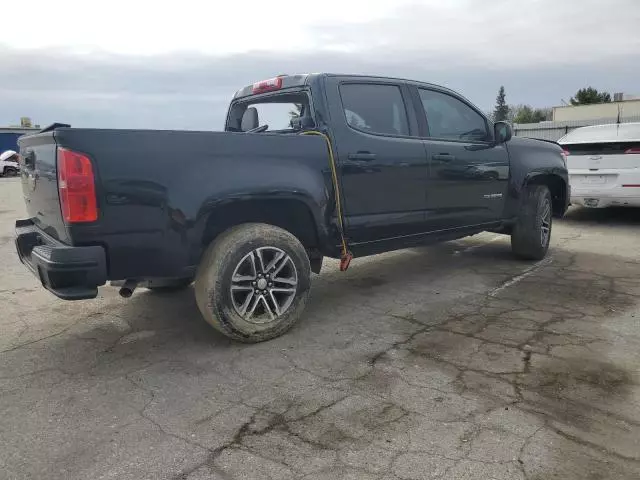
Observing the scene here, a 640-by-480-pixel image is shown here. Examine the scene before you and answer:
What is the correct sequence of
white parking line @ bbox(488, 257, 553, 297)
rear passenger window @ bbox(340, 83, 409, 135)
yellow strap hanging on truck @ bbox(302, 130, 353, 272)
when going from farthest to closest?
white parking line @ bbox(488, 257, 553, 297) < rear passenger window @ bbox(340, 83, 409, 135) < yellow strap hanging on truck @ bbox(302, 130, 353, 272)

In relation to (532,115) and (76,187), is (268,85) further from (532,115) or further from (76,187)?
(532,115)

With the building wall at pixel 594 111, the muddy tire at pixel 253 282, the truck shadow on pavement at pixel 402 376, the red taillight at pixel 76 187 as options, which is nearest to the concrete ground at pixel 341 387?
the truck shadow on pavement at pixel 402 376

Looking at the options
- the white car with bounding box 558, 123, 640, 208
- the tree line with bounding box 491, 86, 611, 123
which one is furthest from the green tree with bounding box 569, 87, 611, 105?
the white car with bounding box 558, 123, 640, 208

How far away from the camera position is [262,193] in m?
3.89

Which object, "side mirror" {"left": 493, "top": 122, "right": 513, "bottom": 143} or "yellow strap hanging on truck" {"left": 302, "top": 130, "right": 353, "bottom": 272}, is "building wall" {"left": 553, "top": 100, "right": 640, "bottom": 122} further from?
"yellow strap hanging on truck" {"left": 302, "top": 130, "right": 353, "bottom": 272}

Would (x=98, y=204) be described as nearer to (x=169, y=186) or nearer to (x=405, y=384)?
(x=169, y=186)

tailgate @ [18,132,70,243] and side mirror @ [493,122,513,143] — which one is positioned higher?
side mirror @ [493,122,513,143]

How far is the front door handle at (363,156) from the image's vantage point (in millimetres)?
4379

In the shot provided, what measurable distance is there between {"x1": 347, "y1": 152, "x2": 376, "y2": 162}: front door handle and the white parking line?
183cm

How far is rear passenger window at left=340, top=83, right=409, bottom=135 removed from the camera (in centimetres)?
457

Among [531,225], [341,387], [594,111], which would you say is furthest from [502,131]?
[594,111]

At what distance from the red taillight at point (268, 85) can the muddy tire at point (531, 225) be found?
3091 mm

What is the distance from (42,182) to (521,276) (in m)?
4.68

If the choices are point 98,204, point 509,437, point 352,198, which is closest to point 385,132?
point 352,198
